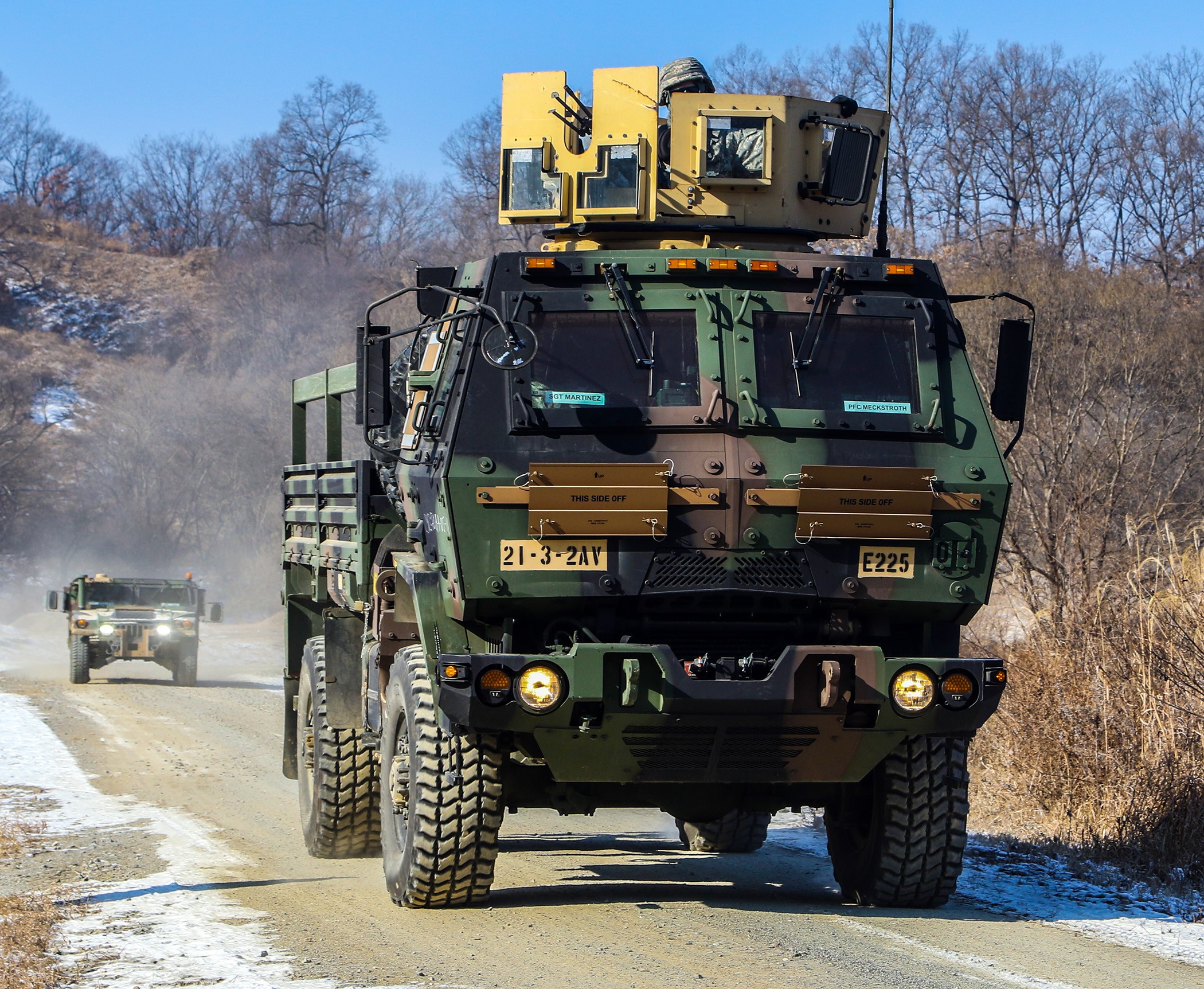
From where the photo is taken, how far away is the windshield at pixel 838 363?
7008mm

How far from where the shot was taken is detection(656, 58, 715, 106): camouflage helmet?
9.46 m

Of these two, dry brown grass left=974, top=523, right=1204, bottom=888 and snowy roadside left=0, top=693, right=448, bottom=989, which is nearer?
snowy roadside left=0, top=693, right=448, bottom=989

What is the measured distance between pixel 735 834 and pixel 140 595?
17288 millimetres

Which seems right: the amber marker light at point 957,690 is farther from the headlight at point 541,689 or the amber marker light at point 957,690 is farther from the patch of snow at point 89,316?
the patch of snow at point 89,316

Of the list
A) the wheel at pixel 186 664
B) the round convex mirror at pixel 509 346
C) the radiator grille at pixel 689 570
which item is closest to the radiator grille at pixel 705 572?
the radiator grille at pixel 689 570

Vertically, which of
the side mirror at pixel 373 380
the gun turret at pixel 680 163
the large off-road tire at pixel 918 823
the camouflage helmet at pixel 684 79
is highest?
the camouflage helmet at pixel 684 79

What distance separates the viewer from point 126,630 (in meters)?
23.8

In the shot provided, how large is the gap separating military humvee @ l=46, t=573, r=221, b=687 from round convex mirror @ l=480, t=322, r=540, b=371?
17.6m

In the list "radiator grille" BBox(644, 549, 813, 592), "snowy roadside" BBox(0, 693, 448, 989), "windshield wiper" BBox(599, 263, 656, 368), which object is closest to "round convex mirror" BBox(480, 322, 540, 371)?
"windshield wiper" BBox(599, 263, 656, 368)

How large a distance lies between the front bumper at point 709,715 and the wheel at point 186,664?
18.3m

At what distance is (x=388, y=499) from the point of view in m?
8.55

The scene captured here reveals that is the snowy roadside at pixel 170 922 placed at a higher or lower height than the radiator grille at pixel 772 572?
lower

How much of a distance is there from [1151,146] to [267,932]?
4209 centimetres

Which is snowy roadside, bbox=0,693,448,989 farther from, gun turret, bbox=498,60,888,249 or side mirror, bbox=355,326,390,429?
gun turret, bbox=498,60,888,249
